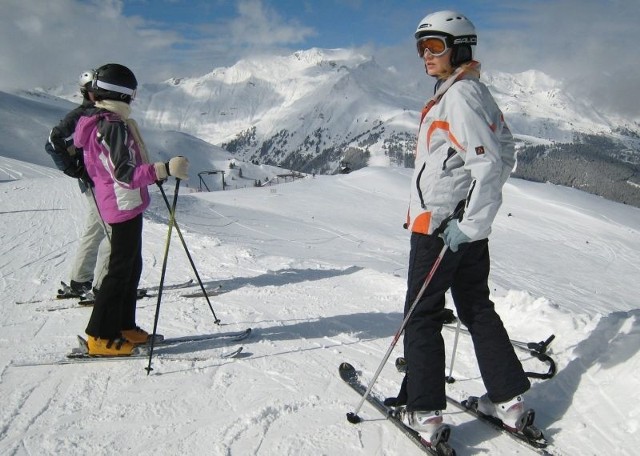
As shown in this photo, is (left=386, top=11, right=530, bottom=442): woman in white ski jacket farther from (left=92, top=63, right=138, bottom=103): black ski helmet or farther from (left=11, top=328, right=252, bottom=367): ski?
(left=92, top=63, right=138, bottom=103): black ski helmet

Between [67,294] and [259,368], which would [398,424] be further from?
[67,294]

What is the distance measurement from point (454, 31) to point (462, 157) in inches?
31.2

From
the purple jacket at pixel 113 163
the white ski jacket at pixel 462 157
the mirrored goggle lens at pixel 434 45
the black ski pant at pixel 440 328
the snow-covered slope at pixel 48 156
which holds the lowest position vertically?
the snow-covered slope at pixel 48 156

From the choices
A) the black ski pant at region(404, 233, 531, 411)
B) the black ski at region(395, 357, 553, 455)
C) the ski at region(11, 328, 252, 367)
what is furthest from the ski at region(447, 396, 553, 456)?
the ski at region(11, 328, 252, 367)

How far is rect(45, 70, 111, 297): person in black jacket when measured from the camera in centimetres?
544

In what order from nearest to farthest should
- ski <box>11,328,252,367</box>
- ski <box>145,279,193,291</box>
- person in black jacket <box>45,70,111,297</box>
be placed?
ski <box>11,328,252,367</box> < person in black jacket <box>45,70,111,297</box> < ski <box>145,279,193,291</box>

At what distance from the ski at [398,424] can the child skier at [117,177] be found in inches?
76.7

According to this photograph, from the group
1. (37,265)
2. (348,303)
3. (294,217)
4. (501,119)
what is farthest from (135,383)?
(294,217)

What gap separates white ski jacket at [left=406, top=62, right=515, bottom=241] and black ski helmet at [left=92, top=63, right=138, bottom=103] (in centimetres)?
257

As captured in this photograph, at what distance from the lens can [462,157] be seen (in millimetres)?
2803

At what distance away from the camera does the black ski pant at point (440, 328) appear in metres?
2.98

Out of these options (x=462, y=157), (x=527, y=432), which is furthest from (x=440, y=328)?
(x=462, y=157)

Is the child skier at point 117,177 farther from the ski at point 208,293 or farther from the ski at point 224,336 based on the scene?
the ski at point 208,293

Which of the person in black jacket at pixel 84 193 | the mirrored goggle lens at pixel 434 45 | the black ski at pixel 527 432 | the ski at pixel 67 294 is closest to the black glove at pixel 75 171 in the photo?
the person in black jacket at pixel 84 193
